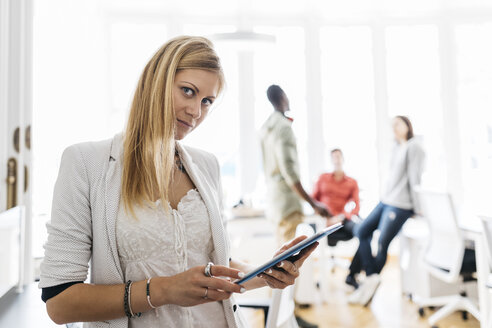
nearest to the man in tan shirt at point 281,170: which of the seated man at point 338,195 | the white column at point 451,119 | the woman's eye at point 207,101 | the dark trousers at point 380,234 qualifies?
the dark trousers at point 380,234

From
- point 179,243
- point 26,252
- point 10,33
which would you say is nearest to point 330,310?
point 26,252

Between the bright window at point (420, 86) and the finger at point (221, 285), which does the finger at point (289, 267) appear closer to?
the finger at point (221, 285)

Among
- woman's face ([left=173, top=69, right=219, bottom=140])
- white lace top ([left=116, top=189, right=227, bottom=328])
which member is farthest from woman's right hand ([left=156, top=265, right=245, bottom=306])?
woman's face ([left=173, top=69, right=219, bottom=140])

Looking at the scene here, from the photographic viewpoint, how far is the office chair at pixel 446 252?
252 cm

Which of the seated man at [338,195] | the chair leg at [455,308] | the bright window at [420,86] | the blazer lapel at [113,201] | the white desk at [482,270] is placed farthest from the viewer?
the bright window at [420,86]

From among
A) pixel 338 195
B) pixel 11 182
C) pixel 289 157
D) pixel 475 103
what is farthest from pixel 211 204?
pixel 475 103

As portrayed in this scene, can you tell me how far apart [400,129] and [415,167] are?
370 mm

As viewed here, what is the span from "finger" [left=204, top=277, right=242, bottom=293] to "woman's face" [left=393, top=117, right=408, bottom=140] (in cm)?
285

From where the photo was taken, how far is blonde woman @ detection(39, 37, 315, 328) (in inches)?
30.5

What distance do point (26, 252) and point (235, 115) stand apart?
3.63 m

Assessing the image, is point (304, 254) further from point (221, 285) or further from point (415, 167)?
point (415, 167)

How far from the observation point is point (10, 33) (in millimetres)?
1551

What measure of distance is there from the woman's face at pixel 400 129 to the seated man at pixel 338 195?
702 mm

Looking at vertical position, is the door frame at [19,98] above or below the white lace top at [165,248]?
above
